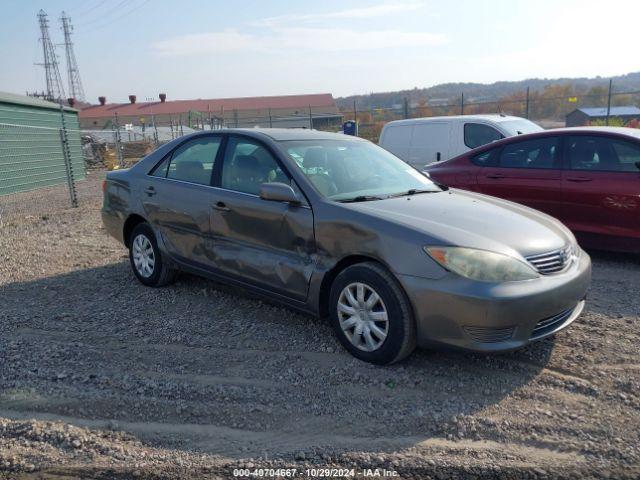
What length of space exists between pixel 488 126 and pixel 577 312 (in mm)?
7088

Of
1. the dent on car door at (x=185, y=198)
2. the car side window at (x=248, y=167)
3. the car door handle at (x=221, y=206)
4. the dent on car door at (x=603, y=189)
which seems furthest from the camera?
the dent on car door at (x=603, y=189)

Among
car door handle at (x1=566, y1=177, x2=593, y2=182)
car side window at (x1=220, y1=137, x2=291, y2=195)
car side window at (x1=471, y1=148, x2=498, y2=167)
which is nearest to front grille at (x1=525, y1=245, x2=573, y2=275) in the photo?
car side window at (x1=220, y1=137, x2=291, y2=195)

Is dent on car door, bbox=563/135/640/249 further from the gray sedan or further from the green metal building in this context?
the green metal building

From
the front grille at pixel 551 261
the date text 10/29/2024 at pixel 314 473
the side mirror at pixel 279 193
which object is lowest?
the date text 10/29/2024 at pixel 314 473

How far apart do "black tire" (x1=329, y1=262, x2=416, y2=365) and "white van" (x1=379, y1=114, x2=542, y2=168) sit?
24.2 ft

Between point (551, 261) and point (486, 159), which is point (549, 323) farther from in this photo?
point (486, 159)

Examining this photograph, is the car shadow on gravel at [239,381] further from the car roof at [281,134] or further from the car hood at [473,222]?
the car roof at [281,134]

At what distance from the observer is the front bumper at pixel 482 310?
3.42m

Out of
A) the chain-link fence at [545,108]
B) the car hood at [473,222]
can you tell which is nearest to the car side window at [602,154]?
the car hood at [473,222]

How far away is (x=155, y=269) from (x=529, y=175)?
4.44m

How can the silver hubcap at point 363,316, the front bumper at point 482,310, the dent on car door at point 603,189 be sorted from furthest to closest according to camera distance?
1. the dent on car door at point 603,189
2. the silver hubcap at point 363,316
3. the front bumper at point 482,310

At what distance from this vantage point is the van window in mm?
11680

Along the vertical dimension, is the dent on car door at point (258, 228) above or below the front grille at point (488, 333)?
above

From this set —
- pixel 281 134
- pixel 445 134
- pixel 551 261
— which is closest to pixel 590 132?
pixel 551 261
